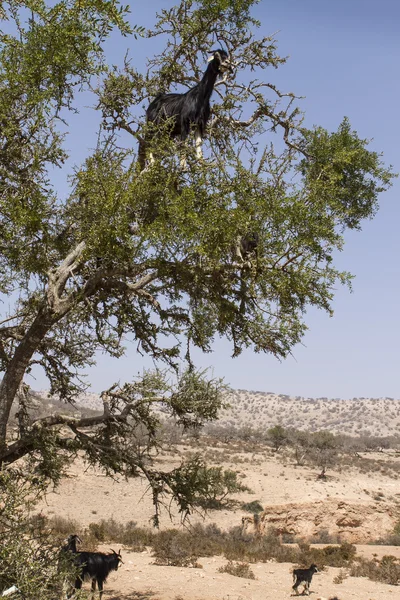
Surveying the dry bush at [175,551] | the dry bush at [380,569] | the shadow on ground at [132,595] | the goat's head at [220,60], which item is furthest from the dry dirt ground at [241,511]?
the goat's head at [220,60]

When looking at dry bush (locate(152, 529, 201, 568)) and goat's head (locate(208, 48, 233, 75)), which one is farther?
dry bush (locate(152, 529, 201, 568))

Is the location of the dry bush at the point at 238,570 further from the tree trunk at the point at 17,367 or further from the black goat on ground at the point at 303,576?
the tree trunk at the point at 17,367

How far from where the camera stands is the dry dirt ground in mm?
14398

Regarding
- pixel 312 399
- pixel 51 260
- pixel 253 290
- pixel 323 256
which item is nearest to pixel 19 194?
Answer: pixel 51 260

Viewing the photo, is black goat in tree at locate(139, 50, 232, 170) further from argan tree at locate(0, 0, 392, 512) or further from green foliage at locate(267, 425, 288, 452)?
green foliage at locate(267, 425, 288, 452)

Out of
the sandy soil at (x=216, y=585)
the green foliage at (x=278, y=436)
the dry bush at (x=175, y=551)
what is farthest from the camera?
the green foliage at (x=278, y=436)

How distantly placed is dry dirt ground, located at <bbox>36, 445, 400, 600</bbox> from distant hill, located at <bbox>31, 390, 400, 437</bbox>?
4818cm

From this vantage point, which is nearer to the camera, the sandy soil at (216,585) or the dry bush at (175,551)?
the sandy soil at (216,585)

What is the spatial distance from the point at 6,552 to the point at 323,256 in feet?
16.0

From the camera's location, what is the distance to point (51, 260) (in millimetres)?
9086

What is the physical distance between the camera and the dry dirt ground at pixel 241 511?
1440 cm

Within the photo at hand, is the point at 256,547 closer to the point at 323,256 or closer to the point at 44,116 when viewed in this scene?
the point at 323,256

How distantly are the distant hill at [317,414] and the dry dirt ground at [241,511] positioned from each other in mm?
48183

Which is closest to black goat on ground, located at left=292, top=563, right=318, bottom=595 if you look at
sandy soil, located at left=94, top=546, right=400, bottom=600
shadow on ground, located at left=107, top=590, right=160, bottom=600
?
sandy soil, located at left=94, top=546, right=400, bottom=600
